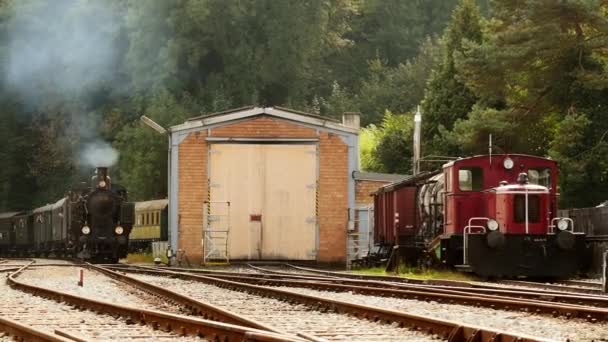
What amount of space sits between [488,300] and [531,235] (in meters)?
8.90

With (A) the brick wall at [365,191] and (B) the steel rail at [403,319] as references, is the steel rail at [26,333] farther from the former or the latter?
(A) the brick wall at [365,191]

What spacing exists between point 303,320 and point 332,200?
2302 cm

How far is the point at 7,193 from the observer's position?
6375 cm

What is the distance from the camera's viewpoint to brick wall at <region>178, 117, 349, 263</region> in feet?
115

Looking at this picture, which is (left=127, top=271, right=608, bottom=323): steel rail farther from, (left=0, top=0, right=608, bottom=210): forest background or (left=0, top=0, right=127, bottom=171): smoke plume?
(left=0, top=0, right=127, bottom=171): smoke plume

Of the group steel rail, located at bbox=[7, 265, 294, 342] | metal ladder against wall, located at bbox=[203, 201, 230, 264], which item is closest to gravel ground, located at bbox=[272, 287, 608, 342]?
steel rail, located at bbox=[7, 265, 294, 342]

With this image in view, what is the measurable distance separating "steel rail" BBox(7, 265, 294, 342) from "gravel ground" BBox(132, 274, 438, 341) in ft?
2.74

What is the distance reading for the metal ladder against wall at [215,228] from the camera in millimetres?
35094

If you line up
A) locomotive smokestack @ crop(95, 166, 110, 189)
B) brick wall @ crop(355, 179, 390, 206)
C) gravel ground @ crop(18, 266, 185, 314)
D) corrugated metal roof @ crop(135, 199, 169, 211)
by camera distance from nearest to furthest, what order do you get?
gravel ground @ crop(18, 266, 185, 314) < brick wall @ crop(355, 179, 390, 206) < locomotive smokestack @ crop(95, 166, 110, 189) < corrugated metal roof @ crop(135, 199, 169, 211)

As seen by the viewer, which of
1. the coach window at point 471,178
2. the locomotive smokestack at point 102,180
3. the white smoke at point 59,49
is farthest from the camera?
the white smoke at point 59,49

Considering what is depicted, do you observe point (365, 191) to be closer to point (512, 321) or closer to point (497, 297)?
point (497, 297)

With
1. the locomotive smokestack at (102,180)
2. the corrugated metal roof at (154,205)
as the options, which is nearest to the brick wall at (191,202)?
the locomotive smokestack at (102,180)

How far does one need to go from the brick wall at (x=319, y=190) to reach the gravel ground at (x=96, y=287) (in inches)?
276

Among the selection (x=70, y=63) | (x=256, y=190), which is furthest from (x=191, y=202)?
(x=70, y=63)
